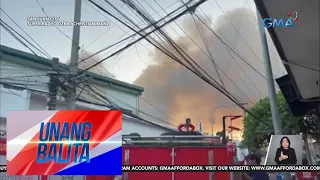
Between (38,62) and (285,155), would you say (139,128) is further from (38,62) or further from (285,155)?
(285,155)

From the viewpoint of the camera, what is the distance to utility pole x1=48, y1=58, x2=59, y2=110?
2125 mm

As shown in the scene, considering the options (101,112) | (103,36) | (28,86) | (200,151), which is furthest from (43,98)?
(200,151)

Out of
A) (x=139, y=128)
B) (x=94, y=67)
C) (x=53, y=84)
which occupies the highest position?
(x=94, y=67)

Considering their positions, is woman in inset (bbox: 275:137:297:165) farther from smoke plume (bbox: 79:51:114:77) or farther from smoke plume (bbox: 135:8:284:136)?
smoke plume (bbox: 79:51:114:77)

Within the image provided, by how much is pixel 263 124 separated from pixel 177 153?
1.91 ft

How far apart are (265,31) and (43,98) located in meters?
1.44

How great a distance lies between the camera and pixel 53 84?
2.22 m

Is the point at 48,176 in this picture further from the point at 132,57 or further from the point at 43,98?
the point at 132,57

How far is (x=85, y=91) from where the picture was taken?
2176 mm

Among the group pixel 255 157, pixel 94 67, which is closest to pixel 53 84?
pixel 94 67

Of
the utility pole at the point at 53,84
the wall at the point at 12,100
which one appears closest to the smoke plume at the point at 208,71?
the utility pole at the point at 53,84

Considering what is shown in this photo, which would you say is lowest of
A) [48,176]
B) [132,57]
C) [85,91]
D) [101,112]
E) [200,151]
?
[48,176]

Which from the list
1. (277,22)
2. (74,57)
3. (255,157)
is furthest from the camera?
(74,57)

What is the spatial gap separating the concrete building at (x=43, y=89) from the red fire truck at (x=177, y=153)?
0.26 ft
